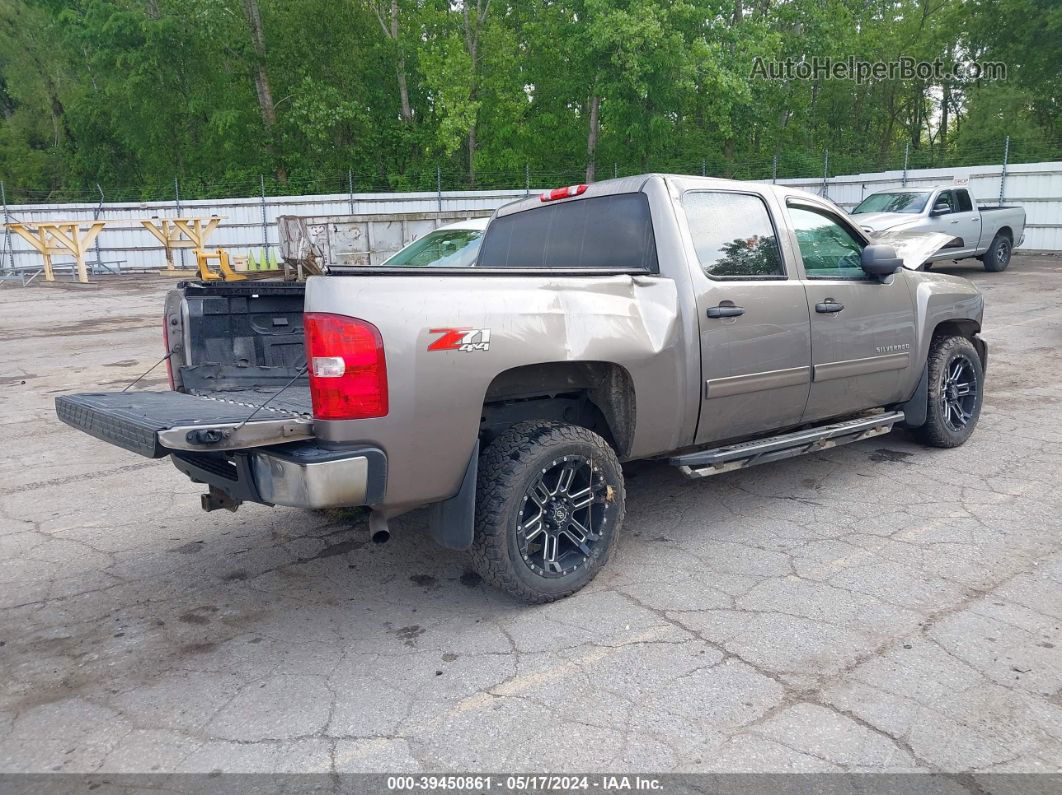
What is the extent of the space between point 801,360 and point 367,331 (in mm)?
2613

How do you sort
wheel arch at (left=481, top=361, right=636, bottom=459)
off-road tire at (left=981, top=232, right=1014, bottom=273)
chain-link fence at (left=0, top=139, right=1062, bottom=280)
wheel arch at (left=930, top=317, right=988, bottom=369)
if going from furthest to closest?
chain-link fence at (left=0, top=139, right=1062, bottom=280) < off-road tire at (left=981, top=232, right=1014, bottom=273) < wheel arch at (left=930, top=317, right=988, bottom=369) < wheel arch at (left=481, top=361, right=636, bottom=459)

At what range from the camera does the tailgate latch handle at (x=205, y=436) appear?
116 inches

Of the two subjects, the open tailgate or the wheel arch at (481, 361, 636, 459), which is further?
the wheel arch at (481, 361, 636, 459)

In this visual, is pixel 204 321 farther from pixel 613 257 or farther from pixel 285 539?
pixel 613 257

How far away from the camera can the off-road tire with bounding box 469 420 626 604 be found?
3.50 meters

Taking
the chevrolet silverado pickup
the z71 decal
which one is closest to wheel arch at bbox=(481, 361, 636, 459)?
the chevrolet silverado pickup

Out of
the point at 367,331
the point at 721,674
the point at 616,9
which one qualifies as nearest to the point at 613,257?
the point at 367,331

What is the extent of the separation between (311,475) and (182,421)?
55 centimetres

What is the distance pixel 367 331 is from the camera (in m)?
3.09

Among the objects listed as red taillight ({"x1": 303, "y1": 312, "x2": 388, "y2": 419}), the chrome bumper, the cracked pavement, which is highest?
red taillight ({"x1": 303, "y1": 312, "x2": 388, "y2": 419})

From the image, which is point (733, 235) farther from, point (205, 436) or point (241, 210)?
point (241, 210)

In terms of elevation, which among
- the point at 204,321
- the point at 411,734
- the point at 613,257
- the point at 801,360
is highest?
the point at 613,257

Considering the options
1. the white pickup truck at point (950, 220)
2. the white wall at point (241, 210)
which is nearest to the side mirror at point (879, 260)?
the white pickup truck at point (950, 220)

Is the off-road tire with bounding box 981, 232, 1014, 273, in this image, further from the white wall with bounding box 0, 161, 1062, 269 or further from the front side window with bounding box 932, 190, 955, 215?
the white wall with bounding box 0, 161, 1062, 269
